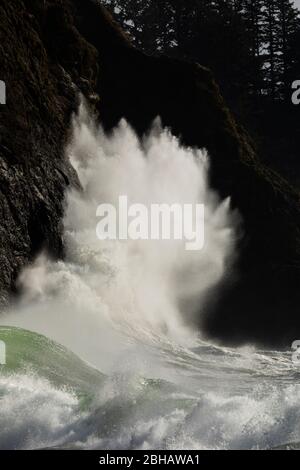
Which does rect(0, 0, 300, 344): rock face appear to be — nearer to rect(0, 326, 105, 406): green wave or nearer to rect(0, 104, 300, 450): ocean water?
rect(0, 104, 300, 450): ocean water

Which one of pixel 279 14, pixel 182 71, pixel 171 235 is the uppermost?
pixel 279 14

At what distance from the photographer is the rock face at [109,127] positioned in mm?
24266

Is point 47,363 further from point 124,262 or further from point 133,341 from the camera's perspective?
point 124,262

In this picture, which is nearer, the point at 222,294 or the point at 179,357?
the point at 179,357

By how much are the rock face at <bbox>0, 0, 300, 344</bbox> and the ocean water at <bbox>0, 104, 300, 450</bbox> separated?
35.0 inches

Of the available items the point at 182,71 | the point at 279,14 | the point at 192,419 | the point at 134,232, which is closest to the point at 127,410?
the point at 192,419

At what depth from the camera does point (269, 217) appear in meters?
37.1

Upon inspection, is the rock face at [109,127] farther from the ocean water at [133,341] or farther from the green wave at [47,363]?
the green wave at [47,363]

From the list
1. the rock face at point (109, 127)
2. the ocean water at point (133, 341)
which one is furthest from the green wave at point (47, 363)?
the rock face at point (109, 127)

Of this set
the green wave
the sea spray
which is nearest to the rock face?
the sea spray

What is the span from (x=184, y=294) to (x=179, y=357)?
900cm

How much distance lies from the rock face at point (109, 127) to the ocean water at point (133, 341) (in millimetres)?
888
